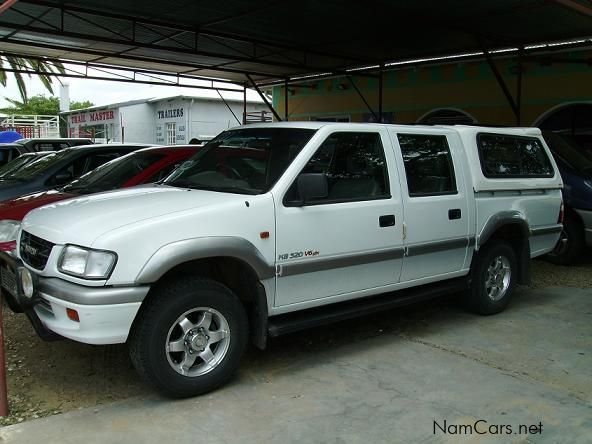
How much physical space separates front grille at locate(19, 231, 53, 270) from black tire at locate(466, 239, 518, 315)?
3912 mm

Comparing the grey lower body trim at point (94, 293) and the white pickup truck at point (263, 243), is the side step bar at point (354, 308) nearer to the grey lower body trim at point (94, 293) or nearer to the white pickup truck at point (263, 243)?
the white pickup truck at point (263, 243)

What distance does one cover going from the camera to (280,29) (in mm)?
11273

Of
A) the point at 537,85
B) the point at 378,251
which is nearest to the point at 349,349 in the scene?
the point at 378,251

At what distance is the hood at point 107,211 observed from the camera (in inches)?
141

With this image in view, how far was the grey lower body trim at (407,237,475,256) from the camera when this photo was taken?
4906 mm

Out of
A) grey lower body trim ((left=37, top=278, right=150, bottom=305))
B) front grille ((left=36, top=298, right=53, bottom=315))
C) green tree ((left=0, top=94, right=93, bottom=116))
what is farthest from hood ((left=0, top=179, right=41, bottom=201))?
green tree ((left=0, top=94, right=93, bottom=116))

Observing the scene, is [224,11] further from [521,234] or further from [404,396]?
[404,396]

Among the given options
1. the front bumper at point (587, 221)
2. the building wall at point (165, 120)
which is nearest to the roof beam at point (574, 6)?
the front bumper at point (587, 221)

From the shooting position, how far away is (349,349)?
4.89 metres

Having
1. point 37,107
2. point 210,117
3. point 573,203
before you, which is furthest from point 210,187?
point 37,107

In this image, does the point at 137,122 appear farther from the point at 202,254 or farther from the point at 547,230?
the point at 202,254

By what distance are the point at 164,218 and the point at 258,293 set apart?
86 cm

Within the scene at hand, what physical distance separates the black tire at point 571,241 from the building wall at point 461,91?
202 inches

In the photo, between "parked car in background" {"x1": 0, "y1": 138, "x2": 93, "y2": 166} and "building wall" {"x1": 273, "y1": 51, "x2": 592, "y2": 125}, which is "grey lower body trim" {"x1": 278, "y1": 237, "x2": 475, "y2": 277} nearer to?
"building wall" {"x1": 273, "y1": 51, "x2": 592, "y2": 125}
